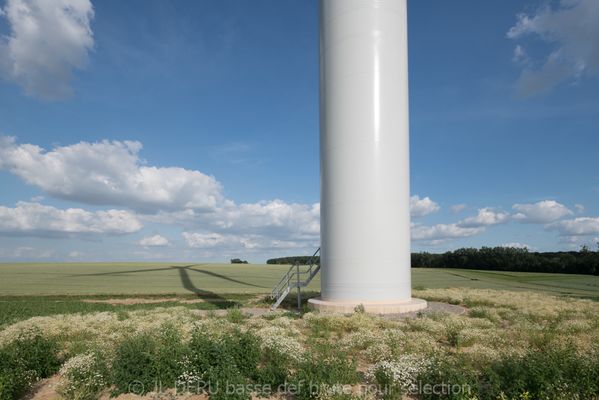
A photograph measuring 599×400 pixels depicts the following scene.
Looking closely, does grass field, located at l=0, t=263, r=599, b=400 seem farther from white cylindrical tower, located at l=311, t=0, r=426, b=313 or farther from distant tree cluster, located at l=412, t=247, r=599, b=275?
distant tree cluster, located at l=412, t=247, r=599, b=275

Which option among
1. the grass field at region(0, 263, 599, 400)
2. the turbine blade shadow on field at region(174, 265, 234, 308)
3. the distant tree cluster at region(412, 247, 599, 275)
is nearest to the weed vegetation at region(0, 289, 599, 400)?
the grass field at region(0, 263, 599, 400)

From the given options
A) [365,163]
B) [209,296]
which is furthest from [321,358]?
[209,296]

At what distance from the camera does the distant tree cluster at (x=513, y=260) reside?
68.6m

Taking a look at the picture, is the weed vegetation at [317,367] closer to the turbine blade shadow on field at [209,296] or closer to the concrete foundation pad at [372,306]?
the concrete foundation pad at [372,306]

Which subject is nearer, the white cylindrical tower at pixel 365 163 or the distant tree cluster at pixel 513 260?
the white cylindrical tower at pixel 365 163

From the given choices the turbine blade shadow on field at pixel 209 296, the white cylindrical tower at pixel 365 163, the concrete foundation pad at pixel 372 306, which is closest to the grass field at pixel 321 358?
the concrete foundation pad at pixel 372 306

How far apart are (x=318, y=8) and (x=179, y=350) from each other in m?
16.8

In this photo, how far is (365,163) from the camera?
18.4 m

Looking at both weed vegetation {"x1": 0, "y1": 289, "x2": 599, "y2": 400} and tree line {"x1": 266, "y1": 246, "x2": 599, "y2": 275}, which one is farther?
tree line {"x1": 266, "y1": 246, "x2": 599, "y2": 275}

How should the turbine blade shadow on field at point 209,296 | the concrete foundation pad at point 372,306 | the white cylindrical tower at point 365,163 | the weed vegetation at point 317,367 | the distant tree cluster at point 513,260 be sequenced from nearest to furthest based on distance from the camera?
the weed vegetation at point 317,367
the concrete foundation pad at point 372,306
the white cylindrical tower at point 365,163
the turbine blade shadow on field at point 209,296
the distant tree cluster at point 513,260

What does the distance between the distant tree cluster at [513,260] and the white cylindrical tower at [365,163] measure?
62.5m

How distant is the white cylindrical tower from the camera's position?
18203mm

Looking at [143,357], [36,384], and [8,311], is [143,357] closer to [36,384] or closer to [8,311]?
[36,384]

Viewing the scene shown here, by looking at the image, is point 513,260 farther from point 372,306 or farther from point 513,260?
point 372,306
